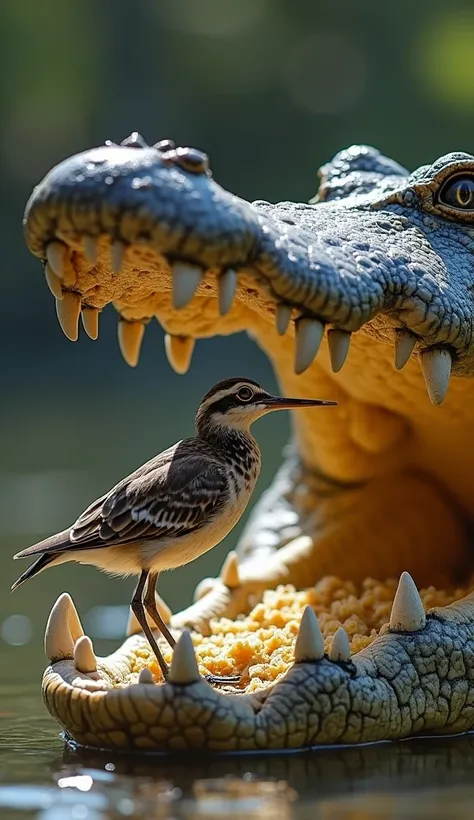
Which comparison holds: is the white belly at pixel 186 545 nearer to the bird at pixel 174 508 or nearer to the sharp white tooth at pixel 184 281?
the bird at pixel 174 508

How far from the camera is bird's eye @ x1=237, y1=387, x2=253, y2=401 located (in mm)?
3406

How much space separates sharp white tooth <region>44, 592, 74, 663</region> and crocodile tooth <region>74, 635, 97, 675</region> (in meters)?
0.10

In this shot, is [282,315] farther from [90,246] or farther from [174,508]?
[174,508]

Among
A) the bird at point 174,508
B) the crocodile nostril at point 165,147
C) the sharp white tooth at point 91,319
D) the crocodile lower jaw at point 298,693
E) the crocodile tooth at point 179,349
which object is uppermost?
the crocodile nostril at point 165,147

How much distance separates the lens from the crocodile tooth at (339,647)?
302 centimetres

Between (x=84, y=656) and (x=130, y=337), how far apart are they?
3.53 ft

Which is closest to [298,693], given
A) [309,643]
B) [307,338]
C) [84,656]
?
[309,643]

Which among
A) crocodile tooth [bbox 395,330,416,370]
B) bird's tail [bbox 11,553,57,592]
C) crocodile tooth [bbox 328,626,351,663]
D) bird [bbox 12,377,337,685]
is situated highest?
crocodile tooth [bbox 395,330,416,370]

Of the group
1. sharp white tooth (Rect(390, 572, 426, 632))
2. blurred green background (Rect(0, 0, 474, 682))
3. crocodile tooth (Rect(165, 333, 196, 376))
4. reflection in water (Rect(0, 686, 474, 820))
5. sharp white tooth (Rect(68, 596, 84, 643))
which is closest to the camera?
reflection in water (Rect(0, 686, 474, 820))

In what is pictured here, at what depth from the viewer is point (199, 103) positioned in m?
26.9

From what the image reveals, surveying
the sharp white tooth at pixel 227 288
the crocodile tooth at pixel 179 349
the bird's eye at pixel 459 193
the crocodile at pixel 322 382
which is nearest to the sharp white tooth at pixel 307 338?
the crocodile at pixel 322 382

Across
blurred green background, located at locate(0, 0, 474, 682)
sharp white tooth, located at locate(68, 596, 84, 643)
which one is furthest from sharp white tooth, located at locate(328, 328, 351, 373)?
blurred green background, located at locate(0, 0, 474, 682)

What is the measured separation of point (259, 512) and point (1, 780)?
6.88ft

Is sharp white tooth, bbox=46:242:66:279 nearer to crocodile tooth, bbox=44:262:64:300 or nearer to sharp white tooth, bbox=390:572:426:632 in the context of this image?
crocodile tooth, bbox=44:262:64:300
